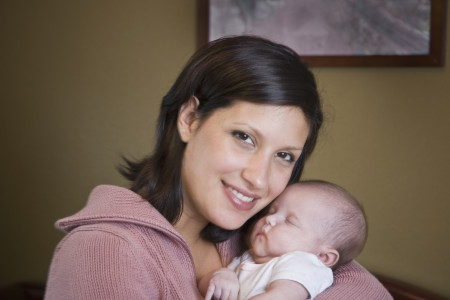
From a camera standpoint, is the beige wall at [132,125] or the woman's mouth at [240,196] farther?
the beige wall at [132,125]

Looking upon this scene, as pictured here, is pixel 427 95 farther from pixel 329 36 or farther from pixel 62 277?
pixel 62 277

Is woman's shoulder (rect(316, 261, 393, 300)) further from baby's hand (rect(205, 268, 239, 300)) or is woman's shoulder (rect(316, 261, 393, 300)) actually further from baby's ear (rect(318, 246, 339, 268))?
baby's hand (rect(205, 268, 239, 300))

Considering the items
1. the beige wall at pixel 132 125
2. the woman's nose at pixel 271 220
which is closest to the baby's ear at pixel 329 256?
the woman's nose at pixel 271 220

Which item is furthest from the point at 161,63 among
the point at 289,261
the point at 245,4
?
the point at 289,261

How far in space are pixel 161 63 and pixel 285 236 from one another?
1779mm

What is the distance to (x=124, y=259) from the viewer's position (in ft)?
3.83

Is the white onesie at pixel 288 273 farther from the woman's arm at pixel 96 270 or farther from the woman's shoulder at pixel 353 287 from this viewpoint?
the woman's arm at pixel 96 270

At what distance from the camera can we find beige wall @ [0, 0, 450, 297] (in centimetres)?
238

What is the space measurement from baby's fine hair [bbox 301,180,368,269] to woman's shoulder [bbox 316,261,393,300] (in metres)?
0.06

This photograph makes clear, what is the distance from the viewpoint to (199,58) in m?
1.44

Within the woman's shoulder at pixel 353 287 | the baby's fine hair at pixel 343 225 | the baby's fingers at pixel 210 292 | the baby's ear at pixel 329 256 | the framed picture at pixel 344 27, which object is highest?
the framed picture at pixel 344 27

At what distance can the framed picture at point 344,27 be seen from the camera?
231cm

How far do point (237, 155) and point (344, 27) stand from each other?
1.40 metres

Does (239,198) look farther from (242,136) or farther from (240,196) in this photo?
(242,136)
